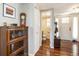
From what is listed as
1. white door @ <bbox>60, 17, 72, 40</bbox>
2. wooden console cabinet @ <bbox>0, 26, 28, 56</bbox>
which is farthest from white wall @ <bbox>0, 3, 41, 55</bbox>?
white door @ <bbox>60, 17, 72, 40</bbox>

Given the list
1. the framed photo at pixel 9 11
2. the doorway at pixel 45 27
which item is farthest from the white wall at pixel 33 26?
the framed photo at pixel 9 11

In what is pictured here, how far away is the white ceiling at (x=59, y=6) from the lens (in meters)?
2.20

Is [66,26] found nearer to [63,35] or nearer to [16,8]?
[63,35]

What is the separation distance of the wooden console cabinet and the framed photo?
0.83 feet

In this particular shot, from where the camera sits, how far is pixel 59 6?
2316mm

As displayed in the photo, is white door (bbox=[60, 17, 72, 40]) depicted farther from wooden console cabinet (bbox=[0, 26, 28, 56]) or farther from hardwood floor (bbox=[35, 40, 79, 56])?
wooden console cabinet (bbox=[0, 26, 28, 56])

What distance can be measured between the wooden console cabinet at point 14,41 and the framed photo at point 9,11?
253mm

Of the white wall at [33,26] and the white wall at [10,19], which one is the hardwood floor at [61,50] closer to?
the white wall at [33,26]

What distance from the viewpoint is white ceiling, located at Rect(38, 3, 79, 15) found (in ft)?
7.23

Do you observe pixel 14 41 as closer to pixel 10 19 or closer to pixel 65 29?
pixel 10 19

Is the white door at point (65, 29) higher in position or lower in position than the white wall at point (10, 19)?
lower

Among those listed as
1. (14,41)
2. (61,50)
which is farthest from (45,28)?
(14,41)

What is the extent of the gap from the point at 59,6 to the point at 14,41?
1069mm

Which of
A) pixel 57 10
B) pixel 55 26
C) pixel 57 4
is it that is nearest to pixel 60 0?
pixel 57 4
